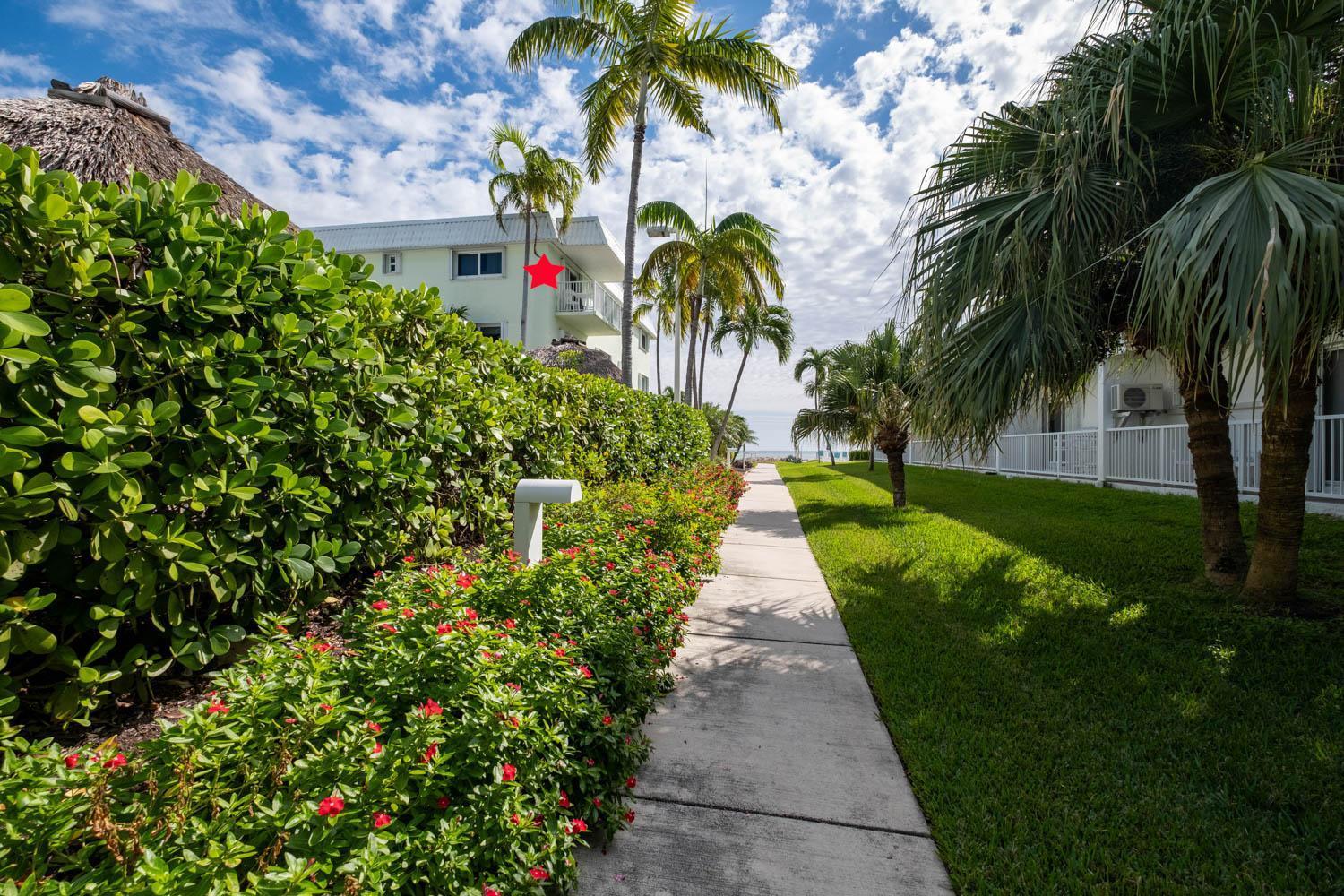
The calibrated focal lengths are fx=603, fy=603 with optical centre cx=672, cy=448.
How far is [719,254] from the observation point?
17.5 m

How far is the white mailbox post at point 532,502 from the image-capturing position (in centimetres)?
364

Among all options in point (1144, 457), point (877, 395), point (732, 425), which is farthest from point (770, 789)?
point (732, 425)

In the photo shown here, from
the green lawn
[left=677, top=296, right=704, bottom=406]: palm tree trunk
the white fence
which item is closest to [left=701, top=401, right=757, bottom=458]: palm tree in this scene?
[left=677, top=296, right=704, bottom=406]: palm tree trunk

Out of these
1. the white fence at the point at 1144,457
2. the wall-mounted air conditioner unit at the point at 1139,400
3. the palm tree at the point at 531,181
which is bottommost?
the white fence at the point at 1144,457

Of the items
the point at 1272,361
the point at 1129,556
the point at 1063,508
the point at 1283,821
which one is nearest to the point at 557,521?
the point at 1283,821

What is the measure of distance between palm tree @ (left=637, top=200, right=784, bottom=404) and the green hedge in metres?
15.2

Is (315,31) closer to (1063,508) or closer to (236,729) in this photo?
(236,729)

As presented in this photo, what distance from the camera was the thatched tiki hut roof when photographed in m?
4.70

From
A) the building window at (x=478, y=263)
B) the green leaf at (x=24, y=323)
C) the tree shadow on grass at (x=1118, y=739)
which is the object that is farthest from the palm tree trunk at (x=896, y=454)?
the building window at (x=478, y=263)

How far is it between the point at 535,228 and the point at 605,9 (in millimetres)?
9764

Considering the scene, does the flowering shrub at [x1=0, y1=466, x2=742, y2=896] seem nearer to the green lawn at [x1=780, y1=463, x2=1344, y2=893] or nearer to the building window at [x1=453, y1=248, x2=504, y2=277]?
the green lawn at [x1=780, y1=463, x2=1344, y2=893]

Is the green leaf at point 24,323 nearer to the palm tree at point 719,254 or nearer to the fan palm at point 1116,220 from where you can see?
the fan palm at point 1116,220

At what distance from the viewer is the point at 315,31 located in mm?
5180

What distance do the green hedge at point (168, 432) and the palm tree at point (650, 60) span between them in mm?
10627
